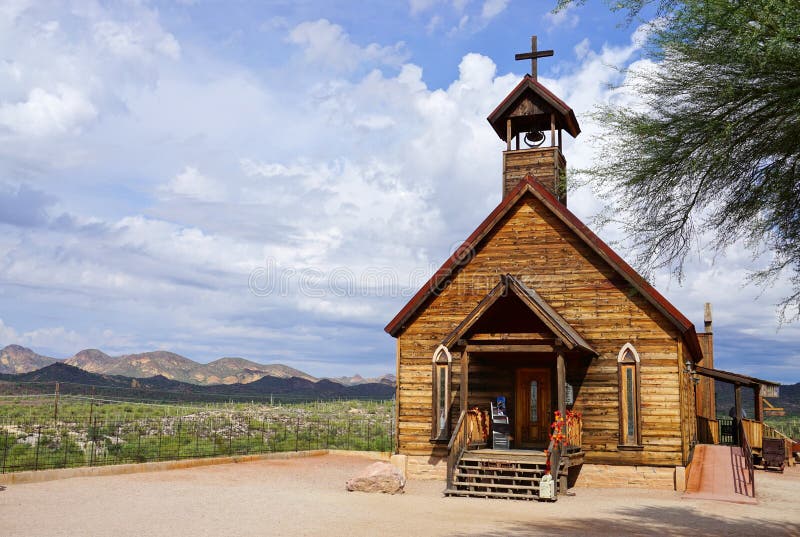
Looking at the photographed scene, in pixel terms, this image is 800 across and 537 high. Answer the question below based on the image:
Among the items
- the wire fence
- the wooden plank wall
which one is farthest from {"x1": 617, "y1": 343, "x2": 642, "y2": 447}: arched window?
the wooden plank wall

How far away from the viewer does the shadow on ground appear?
39.3 ft

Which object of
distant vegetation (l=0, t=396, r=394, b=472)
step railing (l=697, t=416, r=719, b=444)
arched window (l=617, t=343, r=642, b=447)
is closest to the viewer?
arched window (l=617, t=343, r=642, b=447)

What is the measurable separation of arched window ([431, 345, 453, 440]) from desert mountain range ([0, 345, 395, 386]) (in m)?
123

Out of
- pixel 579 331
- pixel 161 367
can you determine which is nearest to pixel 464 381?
pixel 579 331

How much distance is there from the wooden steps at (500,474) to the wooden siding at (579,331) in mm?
2607

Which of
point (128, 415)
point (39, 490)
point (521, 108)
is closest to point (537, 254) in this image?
point (521, 108)

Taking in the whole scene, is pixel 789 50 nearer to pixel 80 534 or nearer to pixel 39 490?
pixel 80 534

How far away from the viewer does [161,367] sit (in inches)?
5802

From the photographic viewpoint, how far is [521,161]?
22766 millimetres

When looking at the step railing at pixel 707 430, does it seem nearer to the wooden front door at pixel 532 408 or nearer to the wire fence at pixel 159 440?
the wooden front door at pixel 532 408

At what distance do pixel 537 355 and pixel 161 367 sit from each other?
5457 inches

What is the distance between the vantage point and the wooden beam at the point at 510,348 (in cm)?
1772

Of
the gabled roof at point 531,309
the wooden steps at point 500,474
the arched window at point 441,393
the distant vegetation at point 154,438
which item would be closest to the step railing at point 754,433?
the gabled roof at point 531,309

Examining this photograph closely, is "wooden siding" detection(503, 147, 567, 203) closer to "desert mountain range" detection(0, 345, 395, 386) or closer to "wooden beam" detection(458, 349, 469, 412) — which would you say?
"wooden beam" detection(458, 349, 469, 412)
